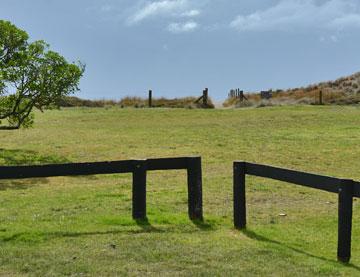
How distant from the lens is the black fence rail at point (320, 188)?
25.0 ft

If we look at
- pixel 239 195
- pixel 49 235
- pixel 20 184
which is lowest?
pixel 20 184

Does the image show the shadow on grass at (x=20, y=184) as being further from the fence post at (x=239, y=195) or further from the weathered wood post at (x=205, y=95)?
the weathered wood post at (x=205, y=95)

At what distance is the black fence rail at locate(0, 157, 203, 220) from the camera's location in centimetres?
925

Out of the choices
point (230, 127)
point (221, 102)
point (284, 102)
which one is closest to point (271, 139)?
point (230, 127)

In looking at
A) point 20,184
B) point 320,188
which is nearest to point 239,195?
point 320,188

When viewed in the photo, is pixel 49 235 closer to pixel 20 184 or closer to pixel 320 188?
pixel 320 188

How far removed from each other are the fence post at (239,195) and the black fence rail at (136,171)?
2.49ft

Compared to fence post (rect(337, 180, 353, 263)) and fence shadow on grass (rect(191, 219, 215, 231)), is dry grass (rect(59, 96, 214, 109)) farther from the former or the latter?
fence post (rect(337, 180, 353, 263))

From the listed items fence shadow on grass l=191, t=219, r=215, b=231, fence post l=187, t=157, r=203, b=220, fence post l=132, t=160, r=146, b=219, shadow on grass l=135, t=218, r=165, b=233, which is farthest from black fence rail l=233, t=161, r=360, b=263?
fence post l=132, t=160, r=146, b=219

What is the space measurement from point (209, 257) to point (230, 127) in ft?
83.9

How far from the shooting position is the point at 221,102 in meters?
61.0

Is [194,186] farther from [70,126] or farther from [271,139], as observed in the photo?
[70,126]

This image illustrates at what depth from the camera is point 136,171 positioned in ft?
32.1

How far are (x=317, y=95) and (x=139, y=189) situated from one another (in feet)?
160
